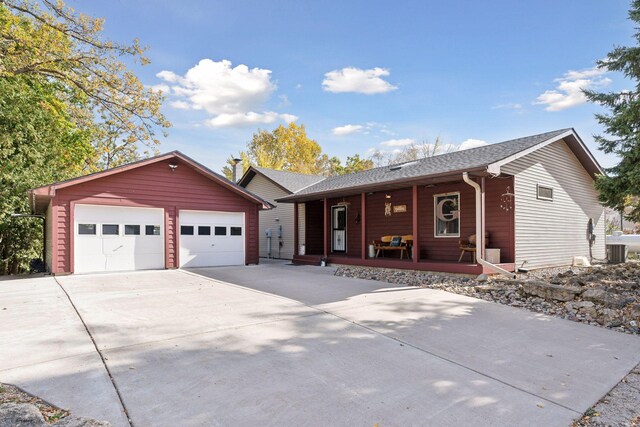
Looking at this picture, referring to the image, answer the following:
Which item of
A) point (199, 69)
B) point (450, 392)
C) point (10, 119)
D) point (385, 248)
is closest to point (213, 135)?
point (199, 69)

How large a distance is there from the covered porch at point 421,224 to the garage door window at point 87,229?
639cm

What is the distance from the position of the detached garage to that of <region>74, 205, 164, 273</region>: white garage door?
0.9 inches

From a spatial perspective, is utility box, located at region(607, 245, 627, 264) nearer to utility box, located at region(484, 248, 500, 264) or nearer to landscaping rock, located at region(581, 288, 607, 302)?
utility box, located at region(484, 248, 500, 264)

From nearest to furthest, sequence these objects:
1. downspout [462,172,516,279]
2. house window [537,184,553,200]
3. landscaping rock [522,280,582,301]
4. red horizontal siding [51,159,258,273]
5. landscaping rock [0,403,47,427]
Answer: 1. landscaping rock [0,403,47,427]
2. landscaping rock [522,280,582,301]
3. downspout [462,172,516,279]
4. red horizontal siding [51,159,258,273]
5. house window [537,184,553,200]

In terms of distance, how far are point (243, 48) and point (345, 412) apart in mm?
14921

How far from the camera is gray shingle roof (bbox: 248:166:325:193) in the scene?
51.9 ft

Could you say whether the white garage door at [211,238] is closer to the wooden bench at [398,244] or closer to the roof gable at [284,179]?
the roof gable at [284,179]

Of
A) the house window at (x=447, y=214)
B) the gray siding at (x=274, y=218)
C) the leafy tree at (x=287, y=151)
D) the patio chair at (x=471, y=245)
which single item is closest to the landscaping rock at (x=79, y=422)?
the patio chair at (x=471, y=245)

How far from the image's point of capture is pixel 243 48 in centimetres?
1477

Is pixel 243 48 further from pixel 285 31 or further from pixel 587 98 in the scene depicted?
pixel 587 98

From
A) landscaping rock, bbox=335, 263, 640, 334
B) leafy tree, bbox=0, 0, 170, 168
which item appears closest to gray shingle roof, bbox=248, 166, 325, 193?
leafy tree, bbox=0, 0, 170, 168

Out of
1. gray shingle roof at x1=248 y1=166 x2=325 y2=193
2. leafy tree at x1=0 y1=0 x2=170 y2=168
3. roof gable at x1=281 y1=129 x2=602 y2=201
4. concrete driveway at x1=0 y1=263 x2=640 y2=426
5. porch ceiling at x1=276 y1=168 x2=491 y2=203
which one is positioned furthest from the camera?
gray shingle roof at x1=248 y1=166 x2=325 y2=193

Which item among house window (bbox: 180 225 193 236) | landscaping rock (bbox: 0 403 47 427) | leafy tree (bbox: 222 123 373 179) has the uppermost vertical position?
leafy tree (bbox: 222 123 373 179)

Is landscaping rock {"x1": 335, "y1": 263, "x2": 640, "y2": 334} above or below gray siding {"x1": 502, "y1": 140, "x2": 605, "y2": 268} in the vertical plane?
below
